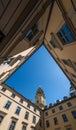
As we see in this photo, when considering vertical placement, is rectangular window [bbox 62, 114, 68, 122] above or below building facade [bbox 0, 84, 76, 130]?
below

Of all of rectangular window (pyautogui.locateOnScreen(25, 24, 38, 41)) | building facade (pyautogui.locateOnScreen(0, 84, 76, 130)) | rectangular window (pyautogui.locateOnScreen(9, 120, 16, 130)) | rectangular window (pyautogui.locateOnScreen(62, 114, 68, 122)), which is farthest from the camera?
rectangular window (pyautogui.locateOnScreen(62, 114, 68, 122))

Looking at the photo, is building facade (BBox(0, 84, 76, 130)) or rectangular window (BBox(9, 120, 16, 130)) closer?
rectangular window (BBox(9, 120, 16, 130))

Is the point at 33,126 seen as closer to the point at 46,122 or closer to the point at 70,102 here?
the point at 46,122

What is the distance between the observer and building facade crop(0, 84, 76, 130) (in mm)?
18234

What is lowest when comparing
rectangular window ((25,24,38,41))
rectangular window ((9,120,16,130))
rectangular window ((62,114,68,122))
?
rectangular window ((62,114,68,122))

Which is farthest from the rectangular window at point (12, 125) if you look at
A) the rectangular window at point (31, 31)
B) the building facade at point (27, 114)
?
the rectangular window at point (31, 31)

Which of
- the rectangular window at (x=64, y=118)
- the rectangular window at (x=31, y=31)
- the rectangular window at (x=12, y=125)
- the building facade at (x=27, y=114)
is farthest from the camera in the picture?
the rectangular window at (x=64, y=118)

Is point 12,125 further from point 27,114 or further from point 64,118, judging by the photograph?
point 64,118

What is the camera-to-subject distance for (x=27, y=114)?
74.1ft

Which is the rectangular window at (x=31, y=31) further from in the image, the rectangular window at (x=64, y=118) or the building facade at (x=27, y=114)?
the rectangular window at (x=64, y=118)

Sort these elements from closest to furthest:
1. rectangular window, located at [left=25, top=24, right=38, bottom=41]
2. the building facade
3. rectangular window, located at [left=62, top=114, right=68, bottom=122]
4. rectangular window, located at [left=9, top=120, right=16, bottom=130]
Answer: rectangular window, located at [left=25, top=24, right=38, bottom=41]
rectangular window, located at [left=9, top=120, right=16, bottom=130]
the building facade
rectangular window, located at [left=62, top=114, right=68, bottom=122]

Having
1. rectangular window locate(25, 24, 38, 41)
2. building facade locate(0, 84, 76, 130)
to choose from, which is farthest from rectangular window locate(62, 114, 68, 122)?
rectangular window locate(25, 24, 38, 41)

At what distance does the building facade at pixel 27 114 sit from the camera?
59.8 feet

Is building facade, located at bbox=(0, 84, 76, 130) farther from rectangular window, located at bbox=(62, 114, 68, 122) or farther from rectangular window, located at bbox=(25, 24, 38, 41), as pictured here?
rectangular window, located at bbox=(25, 24, 38, 41)
